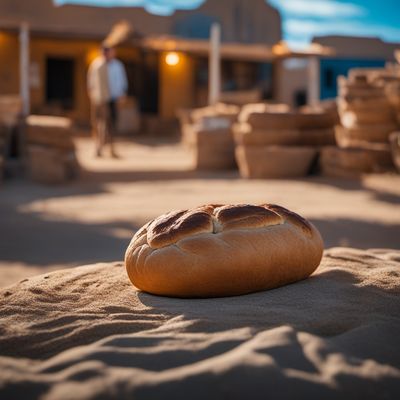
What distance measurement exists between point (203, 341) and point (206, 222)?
72 centimetres

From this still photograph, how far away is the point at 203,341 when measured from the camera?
1962 mm

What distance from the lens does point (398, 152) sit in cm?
841

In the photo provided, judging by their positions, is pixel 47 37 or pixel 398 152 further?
pixel 47 37

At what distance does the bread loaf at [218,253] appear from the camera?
248 cm

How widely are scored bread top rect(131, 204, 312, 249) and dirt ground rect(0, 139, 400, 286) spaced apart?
1.31m

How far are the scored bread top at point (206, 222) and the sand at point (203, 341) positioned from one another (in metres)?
0.25

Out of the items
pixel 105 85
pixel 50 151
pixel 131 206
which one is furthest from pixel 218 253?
pixel 105 85

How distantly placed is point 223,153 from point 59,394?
879 cm

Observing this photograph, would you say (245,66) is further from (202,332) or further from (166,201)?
(202,332)

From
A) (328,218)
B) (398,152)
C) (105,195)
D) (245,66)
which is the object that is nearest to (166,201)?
(105,195)

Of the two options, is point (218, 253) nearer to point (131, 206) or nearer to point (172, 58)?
point (131, 206)

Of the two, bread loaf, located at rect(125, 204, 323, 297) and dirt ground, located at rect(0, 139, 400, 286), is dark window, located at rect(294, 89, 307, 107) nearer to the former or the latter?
dirt ground, located at rect(0, 139, 400, 286)

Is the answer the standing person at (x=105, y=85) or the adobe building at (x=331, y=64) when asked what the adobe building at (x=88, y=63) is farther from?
the standing person at (x=105, y=85)

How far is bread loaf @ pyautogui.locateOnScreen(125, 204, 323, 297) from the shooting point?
2482 mm
